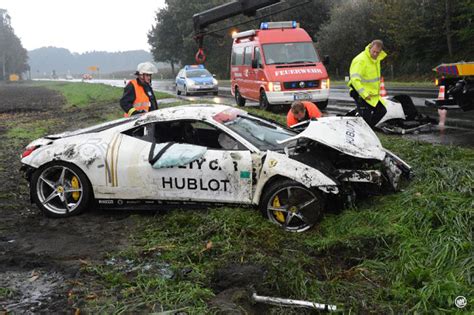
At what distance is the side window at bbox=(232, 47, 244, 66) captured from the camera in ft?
55.2

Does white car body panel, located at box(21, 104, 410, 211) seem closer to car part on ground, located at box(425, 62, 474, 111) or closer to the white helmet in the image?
the white helmet

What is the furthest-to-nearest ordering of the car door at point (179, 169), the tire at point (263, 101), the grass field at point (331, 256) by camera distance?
1. the tire at point (263, 101)
2. the car door at point (179, 169)
3. the grass field at point (331, 256)

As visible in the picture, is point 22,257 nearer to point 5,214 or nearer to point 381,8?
point 5,214

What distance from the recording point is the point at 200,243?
490cm

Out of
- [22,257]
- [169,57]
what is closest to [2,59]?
[169,57]

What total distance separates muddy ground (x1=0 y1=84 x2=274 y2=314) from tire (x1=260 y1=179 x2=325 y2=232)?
4.10ft

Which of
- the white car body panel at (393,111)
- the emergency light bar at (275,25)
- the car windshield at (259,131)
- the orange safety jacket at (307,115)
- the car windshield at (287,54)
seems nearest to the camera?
the car windshield at (259,131)

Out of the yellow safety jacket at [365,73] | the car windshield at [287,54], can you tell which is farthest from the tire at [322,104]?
the yellow safety jacket at [365,73]

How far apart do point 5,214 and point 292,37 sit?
10.7m

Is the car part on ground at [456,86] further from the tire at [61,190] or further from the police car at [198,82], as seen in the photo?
the police car at [198,82]

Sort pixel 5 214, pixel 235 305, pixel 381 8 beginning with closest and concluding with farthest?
pixel 235 305
pixel 5 214
pixel 381 8

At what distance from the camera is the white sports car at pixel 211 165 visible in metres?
5.34

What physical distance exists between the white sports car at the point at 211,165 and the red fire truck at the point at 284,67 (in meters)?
7.93

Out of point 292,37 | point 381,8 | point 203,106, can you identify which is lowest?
point 203,106
